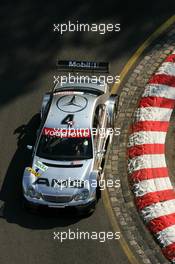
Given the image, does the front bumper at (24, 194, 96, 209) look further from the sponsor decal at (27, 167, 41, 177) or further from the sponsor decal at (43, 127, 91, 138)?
the sponsor decal at (43, 127, 91, 138)

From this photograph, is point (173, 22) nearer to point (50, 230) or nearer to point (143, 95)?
point (143, 95)

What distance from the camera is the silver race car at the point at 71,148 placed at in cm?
1380

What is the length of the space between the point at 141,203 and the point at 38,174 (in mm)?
3059

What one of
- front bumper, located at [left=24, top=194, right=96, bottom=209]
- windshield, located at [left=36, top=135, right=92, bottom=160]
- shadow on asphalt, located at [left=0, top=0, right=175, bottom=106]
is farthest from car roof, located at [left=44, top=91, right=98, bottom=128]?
shadow on asphalt, located at [left=0, top=0, right=175, bottom=106]

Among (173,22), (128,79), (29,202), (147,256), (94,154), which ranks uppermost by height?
(173,22)

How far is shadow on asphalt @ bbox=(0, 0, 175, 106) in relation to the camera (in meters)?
18.2

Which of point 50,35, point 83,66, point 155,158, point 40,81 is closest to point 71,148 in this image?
point 155,158

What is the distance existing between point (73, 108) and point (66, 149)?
1.38 metres

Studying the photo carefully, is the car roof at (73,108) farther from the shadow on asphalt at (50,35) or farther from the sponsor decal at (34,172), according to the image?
the shadow on asphalt at (50,35)

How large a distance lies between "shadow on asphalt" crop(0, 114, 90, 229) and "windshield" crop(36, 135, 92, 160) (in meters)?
→ 1.34

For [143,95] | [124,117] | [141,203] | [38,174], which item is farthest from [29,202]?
[143,95]

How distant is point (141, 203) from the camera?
1453 centimetres

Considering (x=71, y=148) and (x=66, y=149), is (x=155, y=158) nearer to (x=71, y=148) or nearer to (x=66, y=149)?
(x=71, y=148)

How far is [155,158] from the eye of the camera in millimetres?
15570
